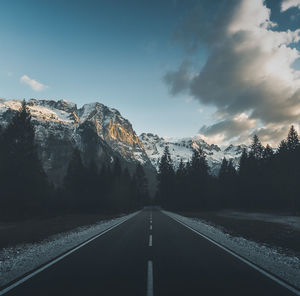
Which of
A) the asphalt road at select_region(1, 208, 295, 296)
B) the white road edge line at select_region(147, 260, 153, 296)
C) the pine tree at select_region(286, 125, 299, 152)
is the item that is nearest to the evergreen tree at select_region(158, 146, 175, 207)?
the pine tree at select_region(286, 125, 299, 152)

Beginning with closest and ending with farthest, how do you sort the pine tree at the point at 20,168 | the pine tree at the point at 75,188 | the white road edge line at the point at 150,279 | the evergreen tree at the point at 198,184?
1. the white road edge line at the point at 150,279
2. the pine tree at the point at 20,168
3. the pine tree at the point at 75,188
4. the evergreen tree at the point at 198,184

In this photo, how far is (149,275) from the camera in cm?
711

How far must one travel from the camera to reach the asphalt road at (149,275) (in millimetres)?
5840

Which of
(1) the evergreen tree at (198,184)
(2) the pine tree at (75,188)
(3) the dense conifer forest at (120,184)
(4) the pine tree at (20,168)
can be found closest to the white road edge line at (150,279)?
(4) the pine tree at (20,168)

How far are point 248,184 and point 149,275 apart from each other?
60.6 metres

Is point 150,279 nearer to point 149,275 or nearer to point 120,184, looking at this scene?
point 149,275

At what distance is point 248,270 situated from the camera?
7590 mm

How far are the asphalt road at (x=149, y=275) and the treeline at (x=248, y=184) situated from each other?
43.4 m

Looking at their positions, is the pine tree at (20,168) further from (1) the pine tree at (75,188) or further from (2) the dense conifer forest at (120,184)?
(1) the pine tree at (75,188)

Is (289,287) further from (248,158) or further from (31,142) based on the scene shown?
(248,158)

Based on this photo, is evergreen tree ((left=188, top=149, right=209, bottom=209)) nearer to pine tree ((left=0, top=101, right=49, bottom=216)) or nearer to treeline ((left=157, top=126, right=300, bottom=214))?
treeline ((left=157, top=126, right=300, bottom=214))

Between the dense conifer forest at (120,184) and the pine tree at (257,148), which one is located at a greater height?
the pine tree at (257,148)

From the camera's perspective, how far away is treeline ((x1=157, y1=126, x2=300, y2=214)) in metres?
48.5

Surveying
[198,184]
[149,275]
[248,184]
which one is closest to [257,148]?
[248,184]
